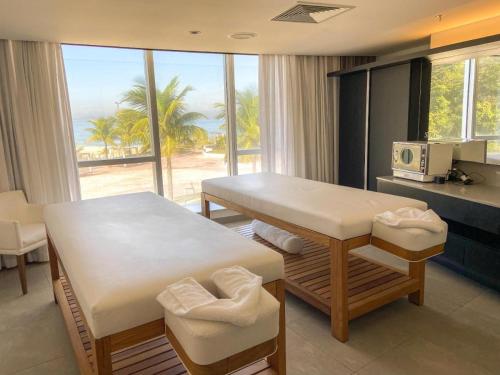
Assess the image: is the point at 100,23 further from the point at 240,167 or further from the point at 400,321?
the point at 400,321

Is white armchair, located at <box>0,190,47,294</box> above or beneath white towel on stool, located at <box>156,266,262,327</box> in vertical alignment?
beneath

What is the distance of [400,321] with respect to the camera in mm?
2295

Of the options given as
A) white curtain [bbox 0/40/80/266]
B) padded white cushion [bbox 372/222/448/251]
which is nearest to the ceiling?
white curtain [bbox 0/40/80/266]

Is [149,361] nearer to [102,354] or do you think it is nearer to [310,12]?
[102,354]

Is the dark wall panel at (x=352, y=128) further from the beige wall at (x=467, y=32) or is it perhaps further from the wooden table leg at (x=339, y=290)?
the wooden table leg at (x=339, y=290)

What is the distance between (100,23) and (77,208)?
1.43m

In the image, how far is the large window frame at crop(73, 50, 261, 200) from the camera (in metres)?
4.04

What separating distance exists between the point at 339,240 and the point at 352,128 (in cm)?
300

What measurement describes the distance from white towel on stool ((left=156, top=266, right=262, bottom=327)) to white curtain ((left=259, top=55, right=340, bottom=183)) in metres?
3.33

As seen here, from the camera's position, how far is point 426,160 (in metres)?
3.10

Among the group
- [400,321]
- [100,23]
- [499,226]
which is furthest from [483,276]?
[100,23]

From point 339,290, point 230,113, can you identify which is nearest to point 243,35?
point 230,113

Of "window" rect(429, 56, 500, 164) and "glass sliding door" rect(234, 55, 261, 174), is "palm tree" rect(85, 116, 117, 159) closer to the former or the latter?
"glass sliding door" rect(234, 55, 261, 174)

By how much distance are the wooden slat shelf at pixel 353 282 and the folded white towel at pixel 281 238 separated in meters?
0.06
